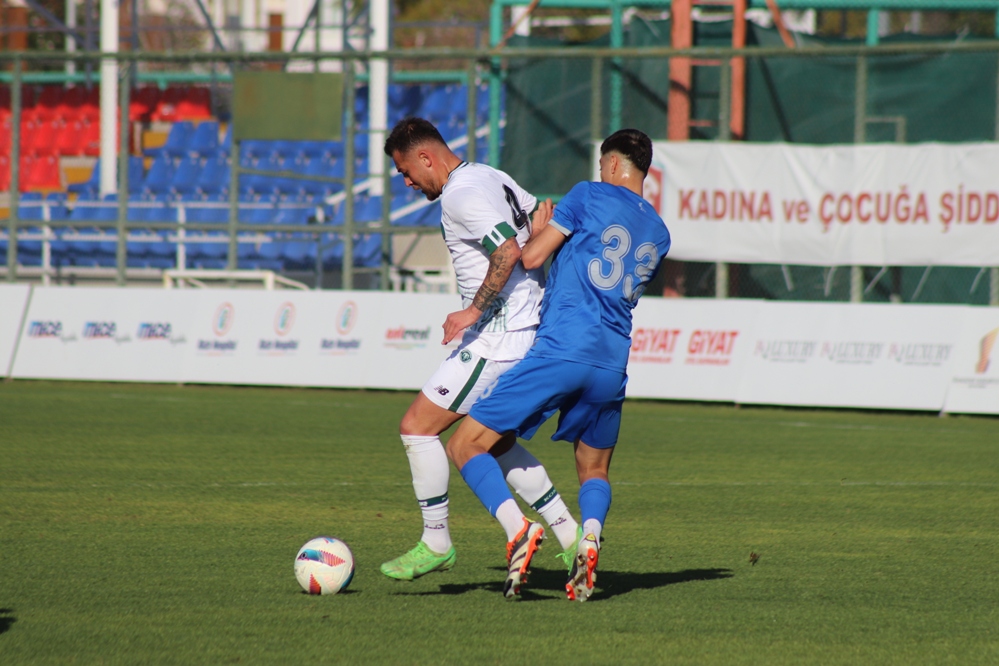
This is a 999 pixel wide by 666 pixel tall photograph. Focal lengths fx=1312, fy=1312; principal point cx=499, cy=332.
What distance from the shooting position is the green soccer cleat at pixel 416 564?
228 inches

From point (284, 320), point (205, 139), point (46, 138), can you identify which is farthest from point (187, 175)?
point (284, 320)

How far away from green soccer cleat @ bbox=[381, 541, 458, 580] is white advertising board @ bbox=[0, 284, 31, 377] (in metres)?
12.0

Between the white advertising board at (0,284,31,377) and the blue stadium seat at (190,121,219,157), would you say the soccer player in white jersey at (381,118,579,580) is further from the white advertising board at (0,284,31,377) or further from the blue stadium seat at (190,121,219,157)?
the blue stadium seat at (190,121,219,157)

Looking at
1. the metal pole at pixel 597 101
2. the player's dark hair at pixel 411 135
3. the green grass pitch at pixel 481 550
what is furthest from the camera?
the metal pole at pixel 597 101

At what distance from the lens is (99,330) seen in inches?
642

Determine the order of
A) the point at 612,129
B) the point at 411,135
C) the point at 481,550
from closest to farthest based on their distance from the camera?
the point at 411,135, the point at 481,550, the point at 612,129

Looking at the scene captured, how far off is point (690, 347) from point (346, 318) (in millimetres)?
4101

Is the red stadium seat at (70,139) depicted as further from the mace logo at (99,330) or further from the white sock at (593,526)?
the white sock at (593,526)

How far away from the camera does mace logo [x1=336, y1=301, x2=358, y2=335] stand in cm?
1564

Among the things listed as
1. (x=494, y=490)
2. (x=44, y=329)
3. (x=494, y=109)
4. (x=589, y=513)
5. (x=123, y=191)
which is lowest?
(x=44, y=329)

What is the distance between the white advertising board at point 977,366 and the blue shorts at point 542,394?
923cm

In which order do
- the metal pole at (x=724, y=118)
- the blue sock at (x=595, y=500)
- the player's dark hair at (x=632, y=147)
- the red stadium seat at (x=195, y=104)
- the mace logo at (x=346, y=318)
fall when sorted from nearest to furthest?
the blue sock at (x=595, y=500), the player's dark hair at (x=632, y=147), the metal pole at (x=724, y=118), the mace logo at (x=346, y=318), the red stadium seat at (x=195, y=104)

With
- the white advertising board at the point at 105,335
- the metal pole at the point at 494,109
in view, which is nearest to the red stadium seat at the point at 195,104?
the white advertising board at the point at 105,335

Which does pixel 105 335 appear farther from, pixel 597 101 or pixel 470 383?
pixel 470 383
